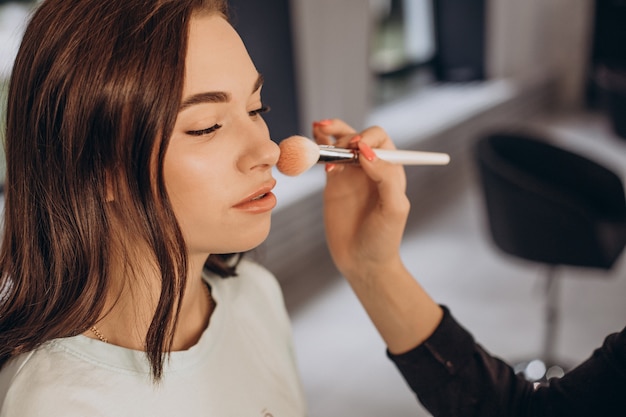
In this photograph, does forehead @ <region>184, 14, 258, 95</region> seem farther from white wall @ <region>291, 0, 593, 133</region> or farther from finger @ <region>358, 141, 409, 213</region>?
white wall @ <region>291, 0, 593, 133</region>

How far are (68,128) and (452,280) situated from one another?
8.41 feet

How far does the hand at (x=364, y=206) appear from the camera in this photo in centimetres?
92

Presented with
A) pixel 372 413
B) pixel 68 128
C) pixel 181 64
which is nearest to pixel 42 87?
pixel 68 128

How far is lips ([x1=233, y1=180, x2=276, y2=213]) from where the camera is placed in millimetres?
759

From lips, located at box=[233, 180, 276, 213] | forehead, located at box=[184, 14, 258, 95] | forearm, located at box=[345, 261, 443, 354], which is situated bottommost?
forearm, located at box=[345, 261, 443, 354]

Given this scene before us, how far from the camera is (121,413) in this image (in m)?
0.74

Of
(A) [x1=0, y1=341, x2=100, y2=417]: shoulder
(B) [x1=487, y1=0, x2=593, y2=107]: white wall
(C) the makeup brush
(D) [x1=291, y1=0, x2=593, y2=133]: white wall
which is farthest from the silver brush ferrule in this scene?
(B) [x1=487, y1=0, x2=593, y2=107]: white wall

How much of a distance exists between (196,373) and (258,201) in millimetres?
258

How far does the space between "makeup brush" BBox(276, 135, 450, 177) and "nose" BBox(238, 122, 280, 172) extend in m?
0.03

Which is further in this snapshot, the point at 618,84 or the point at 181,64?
the point at 618,84

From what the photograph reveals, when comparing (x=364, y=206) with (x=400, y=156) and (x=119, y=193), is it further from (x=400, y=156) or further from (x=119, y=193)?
(x=119, y=193)

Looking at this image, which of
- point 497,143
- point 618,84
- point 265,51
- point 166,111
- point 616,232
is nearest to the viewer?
point 166,111

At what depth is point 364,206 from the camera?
1.00m

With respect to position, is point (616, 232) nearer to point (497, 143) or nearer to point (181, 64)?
point (497, 143)
